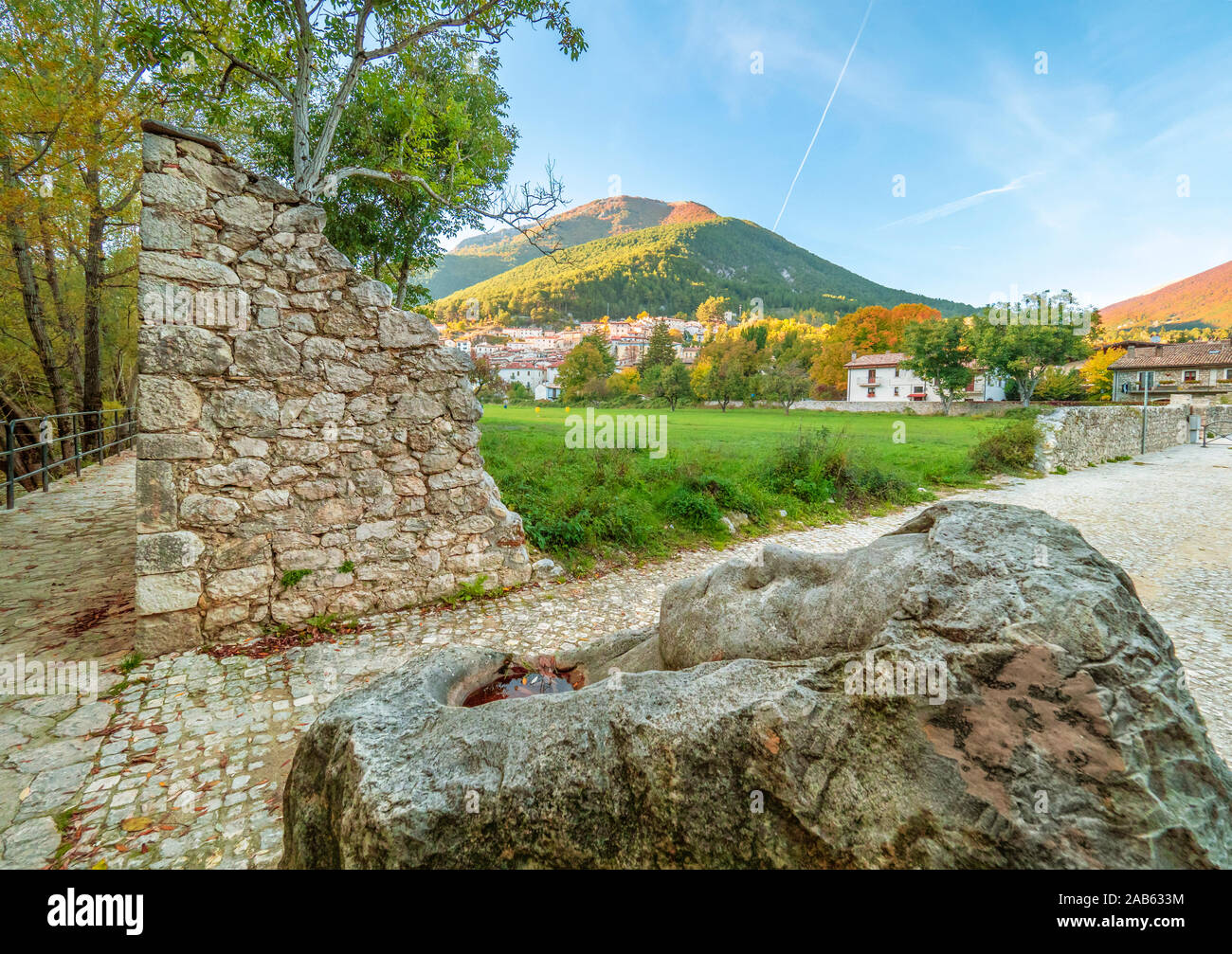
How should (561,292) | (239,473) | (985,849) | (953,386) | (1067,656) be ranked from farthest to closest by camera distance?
(953,386)
(561,292)
(239,473)
(1067,656)
(985,849)

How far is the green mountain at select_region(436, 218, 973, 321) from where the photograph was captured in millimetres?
37781

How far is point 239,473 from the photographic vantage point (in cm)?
454

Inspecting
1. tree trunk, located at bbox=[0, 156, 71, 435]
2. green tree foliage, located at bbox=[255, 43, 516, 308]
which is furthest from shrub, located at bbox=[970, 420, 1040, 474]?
tree trunk, located at bbox=[0, 156, 71, 435]

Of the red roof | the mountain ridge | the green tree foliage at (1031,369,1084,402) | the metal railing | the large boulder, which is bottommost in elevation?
the large boulder

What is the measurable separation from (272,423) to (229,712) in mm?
2393

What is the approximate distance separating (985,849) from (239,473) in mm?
5366

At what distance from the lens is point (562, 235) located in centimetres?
853

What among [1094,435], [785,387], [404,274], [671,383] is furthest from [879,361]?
[404,274]

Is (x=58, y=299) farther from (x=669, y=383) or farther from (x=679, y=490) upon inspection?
(x=669, y=383)

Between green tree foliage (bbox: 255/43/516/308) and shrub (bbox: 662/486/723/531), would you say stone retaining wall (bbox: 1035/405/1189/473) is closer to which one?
shrub (bbox: 662/486/723/531)

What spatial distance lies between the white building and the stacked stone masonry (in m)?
57.9

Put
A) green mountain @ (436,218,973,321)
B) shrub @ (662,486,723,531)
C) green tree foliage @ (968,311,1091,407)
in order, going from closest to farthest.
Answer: shrub @ (662,486,723,531) < green tree foliage @ (968,311,1091,407) < green mountain @ (436,218,973,321)
